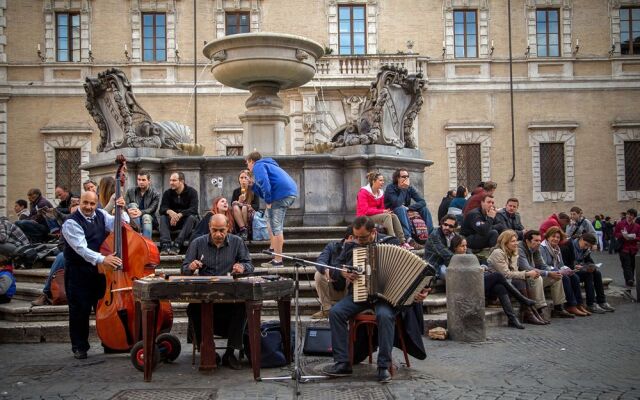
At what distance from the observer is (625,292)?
13.4m

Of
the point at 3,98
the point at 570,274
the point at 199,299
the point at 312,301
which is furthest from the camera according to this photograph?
the point at 3,98

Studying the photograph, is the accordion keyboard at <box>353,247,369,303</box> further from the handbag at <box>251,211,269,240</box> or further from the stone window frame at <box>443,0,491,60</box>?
the stone window frame at <box>443,0,491,60</box>

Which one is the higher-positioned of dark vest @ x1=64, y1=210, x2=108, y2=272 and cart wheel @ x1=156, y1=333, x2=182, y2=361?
dark vest @ x1=64, y1=210, x2=108, y2=272

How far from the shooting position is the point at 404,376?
7.17 meters

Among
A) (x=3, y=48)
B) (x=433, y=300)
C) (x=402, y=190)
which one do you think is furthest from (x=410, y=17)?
(x=433, y=300)

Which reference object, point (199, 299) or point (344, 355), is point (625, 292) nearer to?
point (344, 355)

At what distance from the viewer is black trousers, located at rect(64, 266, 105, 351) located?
8000 mm

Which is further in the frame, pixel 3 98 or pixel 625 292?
pixel 3 98

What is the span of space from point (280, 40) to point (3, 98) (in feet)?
66.6

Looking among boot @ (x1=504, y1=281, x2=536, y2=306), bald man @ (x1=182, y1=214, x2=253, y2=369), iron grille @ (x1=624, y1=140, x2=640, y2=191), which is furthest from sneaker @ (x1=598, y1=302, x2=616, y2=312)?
iron grille @ (x1=624, y1=140, x2=640, y2=191)

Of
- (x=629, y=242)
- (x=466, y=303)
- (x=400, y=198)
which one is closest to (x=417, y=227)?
(x=400, y=198)

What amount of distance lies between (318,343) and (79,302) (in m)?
2.56

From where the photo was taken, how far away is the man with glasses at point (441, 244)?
10688 mm

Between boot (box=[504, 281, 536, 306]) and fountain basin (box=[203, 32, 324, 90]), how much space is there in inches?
226
